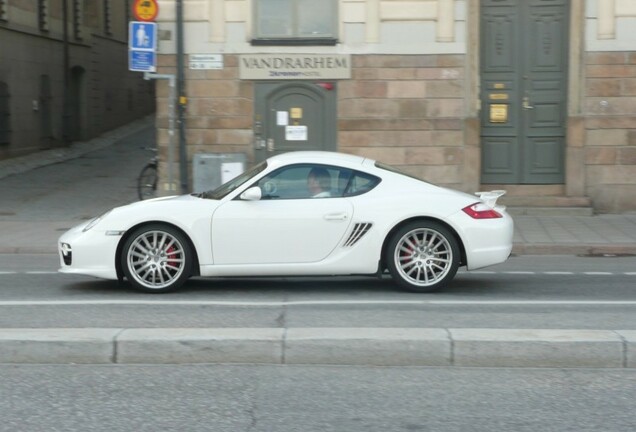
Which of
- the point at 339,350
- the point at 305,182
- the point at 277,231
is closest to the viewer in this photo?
the point at 339,350

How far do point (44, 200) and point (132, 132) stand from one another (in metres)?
17.0

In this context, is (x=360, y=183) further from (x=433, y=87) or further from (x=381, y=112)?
(x=433, y=87)

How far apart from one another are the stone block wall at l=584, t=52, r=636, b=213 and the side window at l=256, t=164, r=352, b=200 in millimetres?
8645

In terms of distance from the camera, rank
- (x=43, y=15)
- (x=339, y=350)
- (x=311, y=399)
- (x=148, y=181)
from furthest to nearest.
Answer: (x=43, y=15) < (x=148, y=181) < (x=339, y=350) < (x=311, y=399)

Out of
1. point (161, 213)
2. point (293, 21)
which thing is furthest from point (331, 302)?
point (293, 21)

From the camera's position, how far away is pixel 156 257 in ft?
30.2

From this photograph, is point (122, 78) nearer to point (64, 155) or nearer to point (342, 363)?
point (64, 155)

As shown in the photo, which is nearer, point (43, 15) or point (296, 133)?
point (296, 133)

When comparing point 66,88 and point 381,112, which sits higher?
point 66,88

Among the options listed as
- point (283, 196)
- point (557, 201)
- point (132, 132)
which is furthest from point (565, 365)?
point (132, 132)

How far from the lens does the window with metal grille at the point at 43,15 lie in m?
28.6

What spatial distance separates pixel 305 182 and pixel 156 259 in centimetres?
157

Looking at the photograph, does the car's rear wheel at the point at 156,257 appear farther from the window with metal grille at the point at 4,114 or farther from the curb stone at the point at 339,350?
the window with metal grille at the point at 4,114

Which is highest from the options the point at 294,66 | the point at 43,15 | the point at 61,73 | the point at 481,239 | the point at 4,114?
the point at 43,15
